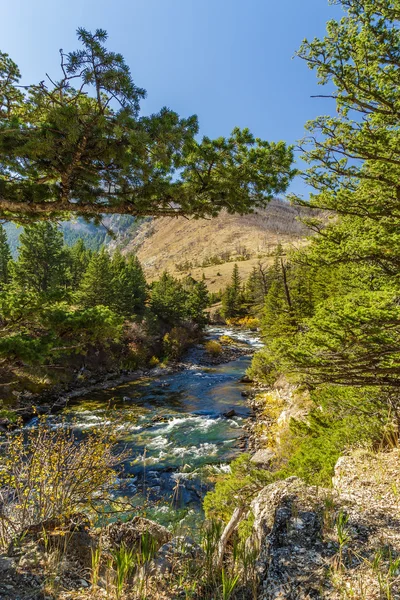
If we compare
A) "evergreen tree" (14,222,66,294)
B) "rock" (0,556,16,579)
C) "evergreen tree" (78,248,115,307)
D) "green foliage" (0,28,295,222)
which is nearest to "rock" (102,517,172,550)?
"rock" (0,556,16,579)

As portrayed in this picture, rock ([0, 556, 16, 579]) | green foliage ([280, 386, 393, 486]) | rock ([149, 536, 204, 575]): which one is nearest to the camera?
rock ([0, 556, 16, 579])

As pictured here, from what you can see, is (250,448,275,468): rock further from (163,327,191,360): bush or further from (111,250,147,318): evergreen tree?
(111,250,147,318): evergreen tree

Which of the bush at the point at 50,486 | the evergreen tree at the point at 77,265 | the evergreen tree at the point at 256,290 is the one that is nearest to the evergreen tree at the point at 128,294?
the evergreen tree at the point at 77,265

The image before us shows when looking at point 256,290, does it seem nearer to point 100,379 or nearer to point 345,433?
point 100,379

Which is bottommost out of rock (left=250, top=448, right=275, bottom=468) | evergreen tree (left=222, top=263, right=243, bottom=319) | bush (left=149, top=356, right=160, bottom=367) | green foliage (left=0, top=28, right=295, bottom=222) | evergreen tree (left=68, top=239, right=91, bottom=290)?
bush (left=149, top=356, right=160, bottom=367)

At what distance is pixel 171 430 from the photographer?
16812 millimetres

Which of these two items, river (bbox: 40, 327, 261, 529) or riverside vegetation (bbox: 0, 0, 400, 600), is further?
river (bbox: 40, 327, 261, 529)

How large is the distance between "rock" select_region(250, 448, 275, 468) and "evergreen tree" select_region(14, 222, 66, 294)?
28.6m

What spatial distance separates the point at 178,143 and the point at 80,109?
127 cm

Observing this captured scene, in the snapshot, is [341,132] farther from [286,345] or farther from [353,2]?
[286,345]

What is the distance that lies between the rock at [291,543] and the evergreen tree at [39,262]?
33911mm

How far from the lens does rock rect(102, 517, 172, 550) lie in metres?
4.27

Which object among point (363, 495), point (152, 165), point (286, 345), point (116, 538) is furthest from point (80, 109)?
point (363, 495)

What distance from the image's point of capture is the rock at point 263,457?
11750 mm
